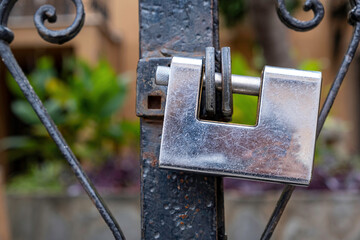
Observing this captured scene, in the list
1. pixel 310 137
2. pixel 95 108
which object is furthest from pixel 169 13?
pixel 95 108

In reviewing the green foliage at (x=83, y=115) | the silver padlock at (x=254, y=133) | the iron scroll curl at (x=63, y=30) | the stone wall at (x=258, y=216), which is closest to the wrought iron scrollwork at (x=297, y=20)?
the silver padlock at (x=254, y=133)

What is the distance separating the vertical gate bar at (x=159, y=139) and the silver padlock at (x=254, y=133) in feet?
0.23

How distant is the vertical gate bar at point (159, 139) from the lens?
19.6 inches

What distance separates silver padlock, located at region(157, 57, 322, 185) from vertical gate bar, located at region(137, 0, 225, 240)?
69mm

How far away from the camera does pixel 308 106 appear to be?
44cm

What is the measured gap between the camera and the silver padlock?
429 millimetres

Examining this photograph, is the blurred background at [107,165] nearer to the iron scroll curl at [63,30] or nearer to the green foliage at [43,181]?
the green foliage at [43,181]

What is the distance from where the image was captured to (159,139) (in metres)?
0.52

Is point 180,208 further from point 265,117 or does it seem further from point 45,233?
point 45,233

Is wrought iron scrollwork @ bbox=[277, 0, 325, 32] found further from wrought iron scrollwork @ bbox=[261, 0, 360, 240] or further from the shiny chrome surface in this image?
the shiny chrome surface

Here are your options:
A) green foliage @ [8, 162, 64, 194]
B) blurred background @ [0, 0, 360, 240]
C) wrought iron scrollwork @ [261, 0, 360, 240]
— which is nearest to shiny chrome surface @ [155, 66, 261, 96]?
wrought iron scrollwork @ [261, 0, 360, 240]

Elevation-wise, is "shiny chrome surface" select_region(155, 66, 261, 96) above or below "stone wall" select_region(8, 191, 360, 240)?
above

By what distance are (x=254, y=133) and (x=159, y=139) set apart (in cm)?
13

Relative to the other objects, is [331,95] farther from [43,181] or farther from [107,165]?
[43,181]
